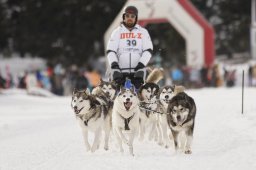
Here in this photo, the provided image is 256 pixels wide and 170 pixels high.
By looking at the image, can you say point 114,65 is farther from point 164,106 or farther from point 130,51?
point 164,106

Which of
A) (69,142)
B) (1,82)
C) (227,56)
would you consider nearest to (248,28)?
(227,56)

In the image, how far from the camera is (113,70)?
25.2 ft

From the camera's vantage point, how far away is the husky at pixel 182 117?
6.85m

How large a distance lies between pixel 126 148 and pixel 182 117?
1135 millimetres

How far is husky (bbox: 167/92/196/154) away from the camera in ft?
22.5

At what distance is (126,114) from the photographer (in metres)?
6.99

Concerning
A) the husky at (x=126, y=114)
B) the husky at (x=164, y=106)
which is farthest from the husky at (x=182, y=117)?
the husky at (x=164, y=106)

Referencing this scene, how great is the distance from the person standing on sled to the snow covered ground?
38.1 inches

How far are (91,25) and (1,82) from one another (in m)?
14.9

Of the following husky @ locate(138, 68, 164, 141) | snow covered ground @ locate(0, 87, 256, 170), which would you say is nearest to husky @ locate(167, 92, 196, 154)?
snow covered ground @ locate(0, 87, 256, 170)

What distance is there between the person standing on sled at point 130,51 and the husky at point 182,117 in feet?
3.00

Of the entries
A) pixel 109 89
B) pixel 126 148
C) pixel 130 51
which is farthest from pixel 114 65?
pixel 126 148

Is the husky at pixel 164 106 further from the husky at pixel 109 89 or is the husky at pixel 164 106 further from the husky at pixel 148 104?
the husky at pixel 109 89

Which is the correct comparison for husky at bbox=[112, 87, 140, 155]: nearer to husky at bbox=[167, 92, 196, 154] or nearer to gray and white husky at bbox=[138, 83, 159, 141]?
husky at bbox=[167, 92, 196, 154]
